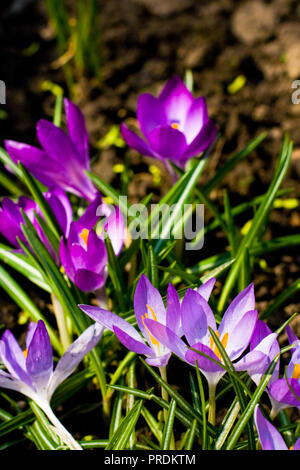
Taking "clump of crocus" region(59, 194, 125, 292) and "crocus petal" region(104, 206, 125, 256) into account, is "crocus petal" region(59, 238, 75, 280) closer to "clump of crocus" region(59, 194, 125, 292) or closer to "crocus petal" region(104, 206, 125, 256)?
"clump of crocus" region(59, 194, 125, 292)

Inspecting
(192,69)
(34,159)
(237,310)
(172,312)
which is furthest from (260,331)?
(192,69)

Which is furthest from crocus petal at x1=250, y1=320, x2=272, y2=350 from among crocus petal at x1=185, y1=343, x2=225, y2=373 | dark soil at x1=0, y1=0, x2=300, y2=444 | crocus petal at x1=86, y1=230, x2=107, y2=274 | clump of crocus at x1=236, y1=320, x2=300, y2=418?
dark soil at x1=0, y1=0, x2=300, y2=444

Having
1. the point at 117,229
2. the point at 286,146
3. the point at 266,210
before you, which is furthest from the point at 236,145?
the point at 117,229

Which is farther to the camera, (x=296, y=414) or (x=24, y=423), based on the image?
(x=296, y=414)

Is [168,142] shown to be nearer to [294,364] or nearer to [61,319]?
[61,319]

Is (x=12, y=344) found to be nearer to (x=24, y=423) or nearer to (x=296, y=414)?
(x=24, y=423)

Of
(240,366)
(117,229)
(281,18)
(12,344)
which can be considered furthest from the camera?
(281,18)
